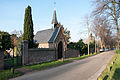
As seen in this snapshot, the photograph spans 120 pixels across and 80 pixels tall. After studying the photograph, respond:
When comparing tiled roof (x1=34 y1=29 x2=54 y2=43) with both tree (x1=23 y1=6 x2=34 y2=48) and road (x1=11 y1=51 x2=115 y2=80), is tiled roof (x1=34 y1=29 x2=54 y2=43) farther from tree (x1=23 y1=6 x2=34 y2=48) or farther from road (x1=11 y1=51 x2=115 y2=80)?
road (x1=11 y1=51 x2=115 y2=80)

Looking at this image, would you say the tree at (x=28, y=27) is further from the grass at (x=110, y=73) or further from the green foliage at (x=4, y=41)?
the grass at (x=110, y=73)

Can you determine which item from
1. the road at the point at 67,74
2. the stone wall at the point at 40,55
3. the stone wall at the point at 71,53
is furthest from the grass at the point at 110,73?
the stone wall at the point at 71,53

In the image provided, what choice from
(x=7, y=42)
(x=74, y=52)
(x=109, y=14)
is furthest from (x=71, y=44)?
(x=7, y=42)

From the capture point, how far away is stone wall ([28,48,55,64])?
13805 mm

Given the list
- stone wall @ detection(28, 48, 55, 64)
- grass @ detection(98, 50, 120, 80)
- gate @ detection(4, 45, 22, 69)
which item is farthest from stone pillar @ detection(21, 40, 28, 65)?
grass @ detection(98, 50, 120, 80)

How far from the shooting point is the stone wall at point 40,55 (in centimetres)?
1380

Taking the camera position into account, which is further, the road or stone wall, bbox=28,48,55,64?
stone wall, bbox=28,48,55,64

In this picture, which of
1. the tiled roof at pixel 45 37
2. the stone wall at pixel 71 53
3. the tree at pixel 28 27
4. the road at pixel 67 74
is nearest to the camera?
the road at pixel 67 74

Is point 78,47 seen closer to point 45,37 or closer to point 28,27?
point 45,37

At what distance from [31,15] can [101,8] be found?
11265mm

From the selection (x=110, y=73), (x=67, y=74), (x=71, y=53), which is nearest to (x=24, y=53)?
(x=67, y=74)

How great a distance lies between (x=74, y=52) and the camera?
82.0 ft

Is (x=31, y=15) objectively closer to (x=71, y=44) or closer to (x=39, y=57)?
(x=39, y=57)

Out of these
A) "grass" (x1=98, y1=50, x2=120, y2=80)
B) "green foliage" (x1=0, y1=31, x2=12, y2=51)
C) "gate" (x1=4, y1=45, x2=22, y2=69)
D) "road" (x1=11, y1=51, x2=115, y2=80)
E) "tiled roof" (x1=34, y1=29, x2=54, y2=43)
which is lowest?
"road" (x1=11, y1=51, x2=115, y2=80)
